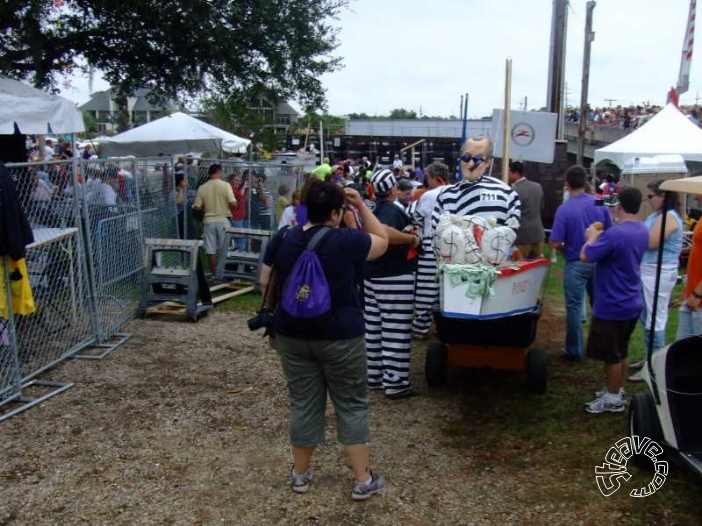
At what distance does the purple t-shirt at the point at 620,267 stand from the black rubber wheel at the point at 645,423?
77 cm

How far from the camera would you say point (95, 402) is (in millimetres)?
5488

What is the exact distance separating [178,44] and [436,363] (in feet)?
22.4

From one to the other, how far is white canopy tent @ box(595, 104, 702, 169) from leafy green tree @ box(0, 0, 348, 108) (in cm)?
537

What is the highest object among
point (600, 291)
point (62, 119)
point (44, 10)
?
point (44, 10)

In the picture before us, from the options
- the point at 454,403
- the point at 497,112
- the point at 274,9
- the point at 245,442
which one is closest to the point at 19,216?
the point at 245,442

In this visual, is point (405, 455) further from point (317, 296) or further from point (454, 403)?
point (317, 296)

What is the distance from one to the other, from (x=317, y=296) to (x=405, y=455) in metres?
1.63

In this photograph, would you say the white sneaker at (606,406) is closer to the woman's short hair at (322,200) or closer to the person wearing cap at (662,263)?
the person wearing cap at (662,263)

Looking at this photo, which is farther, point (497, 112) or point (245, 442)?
point (497, 112)

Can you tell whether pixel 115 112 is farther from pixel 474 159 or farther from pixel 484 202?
pixel 484 202

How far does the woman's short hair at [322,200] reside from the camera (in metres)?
3.62

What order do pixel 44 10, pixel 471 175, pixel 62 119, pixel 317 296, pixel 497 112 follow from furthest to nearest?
pixel 497 112 < pixel 44 10 < pixel 62 119 < pixel 471 175 < pixel 317 296

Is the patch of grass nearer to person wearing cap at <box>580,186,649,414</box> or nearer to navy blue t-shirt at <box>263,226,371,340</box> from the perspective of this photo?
person wearing cap at <box>580,186,649,414</box>

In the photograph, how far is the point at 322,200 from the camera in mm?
3609
